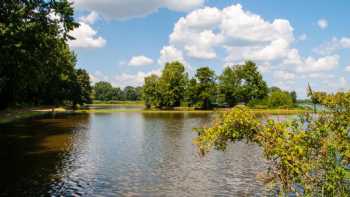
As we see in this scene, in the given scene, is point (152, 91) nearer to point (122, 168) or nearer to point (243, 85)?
point (243, 85)

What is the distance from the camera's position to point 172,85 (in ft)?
399

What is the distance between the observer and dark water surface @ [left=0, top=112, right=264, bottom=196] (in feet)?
64.2

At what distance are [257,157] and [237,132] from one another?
20083 millimetres

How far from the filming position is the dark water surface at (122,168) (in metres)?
19.6

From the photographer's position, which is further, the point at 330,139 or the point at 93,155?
the point at 93,155

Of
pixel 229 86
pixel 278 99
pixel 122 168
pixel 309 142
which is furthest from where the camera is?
pixel 229 86

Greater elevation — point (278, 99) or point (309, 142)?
point (278, 99)

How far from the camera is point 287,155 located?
9.45 metres

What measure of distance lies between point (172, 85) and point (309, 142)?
112m

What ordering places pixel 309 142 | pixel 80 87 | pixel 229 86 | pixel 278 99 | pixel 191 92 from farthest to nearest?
pixel 229 86 < pixel 278 99 < pixel 191 92 < pixel 80 87 < pixel 309 142

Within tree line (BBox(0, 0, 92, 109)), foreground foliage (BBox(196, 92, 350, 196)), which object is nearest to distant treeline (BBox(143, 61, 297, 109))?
tree line (BBox(0, 0, 92, 109))

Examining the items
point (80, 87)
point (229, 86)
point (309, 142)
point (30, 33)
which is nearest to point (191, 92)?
point (229, 86)

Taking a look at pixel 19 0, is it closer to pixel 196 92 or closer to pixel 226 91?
pixel 196 92

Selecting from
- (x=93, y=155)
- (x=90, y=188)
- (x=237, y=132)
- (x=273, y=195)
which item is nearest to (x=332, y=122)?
(x=237, y=132)
